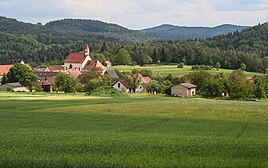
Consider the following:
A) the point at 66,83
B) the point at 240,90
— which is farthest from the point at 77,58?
the point at 240,90

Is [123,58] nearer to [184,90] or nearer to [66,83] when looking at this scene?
[184,90]

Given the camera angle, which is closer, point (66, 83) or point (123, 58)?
point (66, 83)

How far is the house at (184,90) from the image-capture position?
355ft

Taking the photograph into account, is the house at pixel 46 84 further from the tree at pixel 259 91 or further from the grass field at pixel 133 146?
the grass field at pixel 133 146

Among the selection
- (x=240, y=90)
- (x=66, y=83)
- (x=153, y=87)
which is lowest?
(x=240, y=90)

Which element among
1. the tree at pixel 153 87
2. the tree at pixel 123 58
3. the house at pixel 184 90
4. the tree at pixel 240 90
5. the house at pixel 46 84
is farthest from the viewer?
the tree at pixel 123 58

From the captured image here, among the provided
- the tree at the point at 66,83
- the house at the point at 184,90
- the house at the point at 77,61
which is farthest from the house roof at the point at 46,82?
the house at the point at 77,61

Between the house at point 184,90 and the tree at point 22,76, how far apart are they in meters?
35.3

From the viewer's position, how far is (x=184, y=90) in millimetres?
108375

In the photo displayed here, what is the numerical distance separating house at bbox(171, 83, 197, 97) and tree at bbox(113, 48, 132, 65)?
70668mm

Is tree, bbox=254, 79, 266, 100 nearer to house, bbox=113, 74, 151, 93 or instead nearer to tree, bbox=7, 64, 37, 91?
house, bbox=113, 74, 151, 93

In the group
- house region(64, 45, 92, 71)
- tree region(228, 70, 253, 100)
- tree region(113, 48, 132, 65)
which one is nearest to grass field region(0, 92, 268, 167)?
tree region(228, 70, 253, 100)

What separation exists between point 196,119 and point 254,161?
20197 millimetres

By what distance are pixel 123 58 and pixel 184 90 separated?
7677 centimetres
